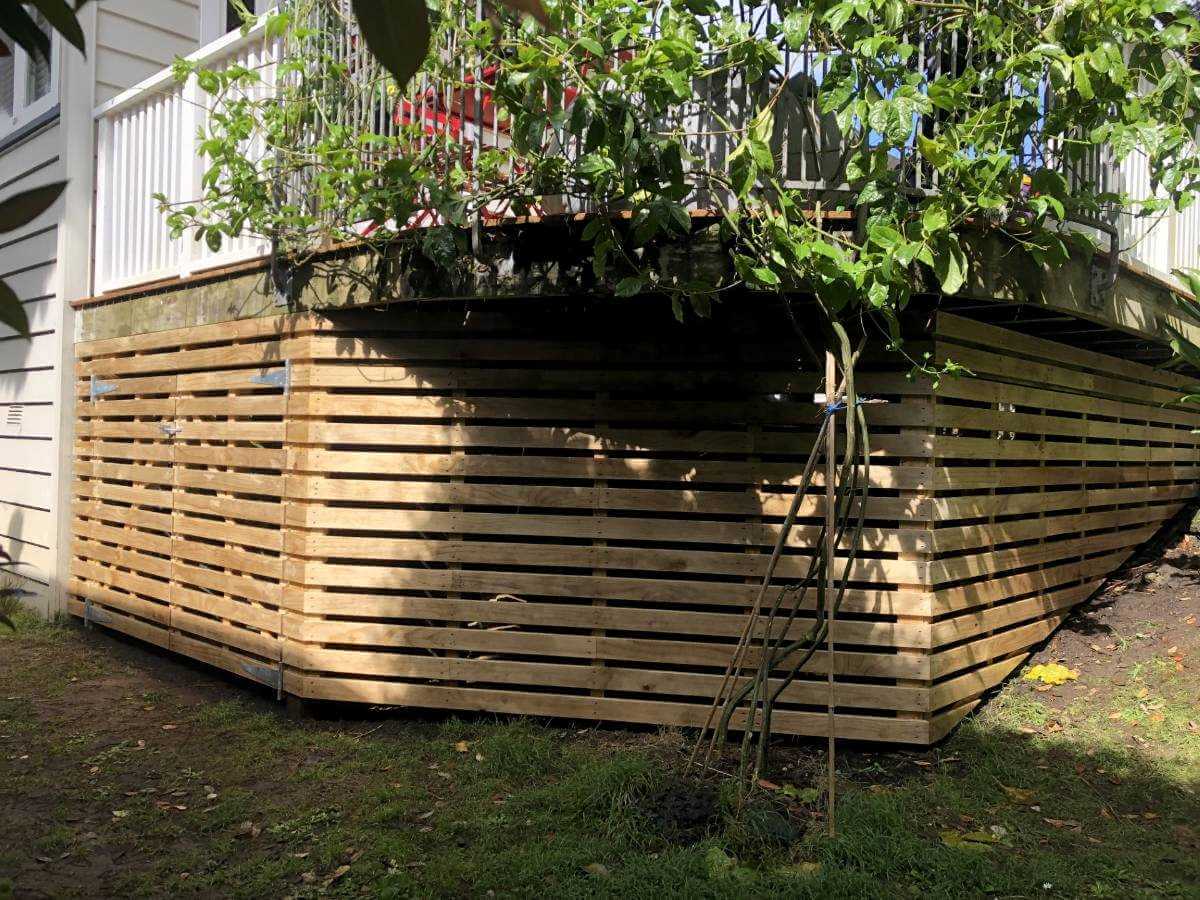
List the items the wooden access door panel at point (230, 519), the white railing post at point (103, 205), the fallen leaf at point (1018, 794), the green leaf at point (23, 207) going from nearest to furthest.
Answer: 1. the green leaf at point (23, 207)
2. the fallen leaf at point (1018, 794)
3. the wooden access door panel at point (230, 519)
4. the white railing post at point (103, 205)

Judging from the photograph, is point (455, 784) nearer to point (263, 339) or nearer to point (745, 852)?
point (745, 852)

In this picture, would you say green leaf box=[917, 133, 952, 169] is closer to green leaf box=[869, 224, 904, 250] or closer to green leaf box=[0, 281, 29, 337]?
green leaf box=[869, 224, 904, 250]

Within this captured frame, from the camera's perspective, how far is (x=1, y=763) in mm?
4598

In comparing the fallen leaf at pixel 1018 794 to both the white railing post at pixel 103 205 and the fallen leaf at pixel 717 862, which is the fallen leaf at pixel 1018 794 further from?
the white railing post at pixel 103 205

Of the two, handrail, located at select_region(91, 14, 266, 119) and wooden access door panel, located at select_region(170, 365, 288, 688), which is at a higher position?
handrail, located at select_region(91, 14, 266, 119)

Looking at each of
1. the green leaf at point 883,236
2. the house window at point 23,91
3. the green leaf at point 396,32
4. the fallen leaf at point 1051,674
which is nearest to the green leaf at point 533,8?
the green leaf at point 396,32

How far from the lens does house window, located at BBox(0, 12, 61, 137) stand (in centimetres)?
777

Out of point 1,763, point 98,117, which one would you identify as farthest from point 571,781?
point 98,117

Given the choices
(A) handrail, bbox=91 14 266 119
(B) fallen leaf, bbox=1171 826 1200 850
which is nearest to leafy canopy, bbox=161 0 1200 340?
(A) handrail, bbox=91 14 266 119

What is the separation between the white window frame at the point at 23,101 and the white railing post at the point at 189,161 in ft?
6.81

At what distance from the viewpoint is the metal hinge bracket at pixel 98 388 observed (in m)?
7.01

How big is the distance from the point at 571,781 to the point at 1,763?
9.64 feet

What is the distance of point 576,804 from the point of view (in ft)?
12.7

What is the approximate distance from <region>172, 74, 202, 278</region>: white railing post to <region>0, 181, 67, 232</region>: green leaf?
5663 mm
